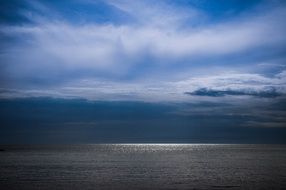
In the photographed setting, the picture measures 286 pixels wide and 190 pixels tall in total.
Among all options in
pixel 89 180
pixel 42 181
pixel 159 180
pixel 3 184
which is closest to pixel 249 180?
pixel 159 180

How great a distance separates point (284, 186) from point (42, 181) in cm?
3725

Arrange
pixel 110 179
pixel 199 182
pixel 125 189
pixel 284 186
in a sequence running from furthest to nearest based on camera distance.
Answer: pixel 110 179 < pixel 199 182 < pixel 284 186 < pixel 125 189

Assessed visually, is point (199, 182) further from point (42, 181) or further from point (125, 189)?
point (42, 181)

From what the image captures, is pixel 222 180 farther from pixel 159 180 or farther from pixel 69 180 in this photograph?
pixel 69 180

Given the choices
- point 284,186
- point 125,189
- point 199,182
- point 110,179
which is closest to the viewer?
point 125,189

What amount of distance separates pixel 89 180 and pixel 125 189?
1148 cm

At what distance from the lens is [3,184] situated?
51.9 m

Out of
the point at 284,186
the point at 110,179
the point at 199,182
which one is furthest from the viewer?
the point at 110,179

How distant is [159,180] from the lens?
56.0m

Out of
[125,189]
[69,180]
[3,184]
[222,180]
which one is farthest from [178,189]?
[3,184]

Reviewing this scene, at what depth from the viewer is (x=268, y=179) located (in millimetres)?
58219

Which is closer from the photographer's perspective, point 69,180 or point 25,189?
point 25,189

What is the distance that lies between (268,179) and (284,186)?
8274 mm

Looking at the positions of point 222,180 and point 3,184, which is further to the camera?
point 222,180
